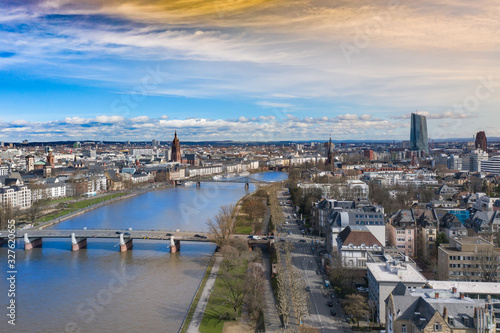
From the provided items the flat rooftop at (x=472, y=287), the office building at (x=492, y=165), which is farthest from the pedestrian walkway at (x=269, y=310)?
the office building at (x=492, y=165)

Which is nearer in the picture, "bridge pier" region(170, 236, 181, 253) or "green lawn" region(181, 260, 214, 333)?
"green lawn" region(181, 260, 214, 333)

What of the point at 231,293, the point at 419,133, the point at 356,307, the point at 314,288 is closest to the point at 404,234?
the point at 314,288

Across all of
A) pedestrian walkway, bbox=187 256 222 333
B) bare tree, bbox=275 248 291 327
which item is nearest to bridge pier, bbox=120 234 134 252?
pedestrian walkway, bbox=187 256 222 333

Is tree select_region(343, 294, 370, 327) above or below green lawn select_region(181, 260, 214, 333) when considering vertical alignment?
above

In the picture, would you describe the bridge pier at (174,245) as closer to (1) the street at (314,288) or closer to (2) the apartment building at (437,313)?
(1) the street at (314,288)

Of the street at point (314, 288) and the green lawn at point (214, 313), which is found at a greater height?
the street at point (314, 288)

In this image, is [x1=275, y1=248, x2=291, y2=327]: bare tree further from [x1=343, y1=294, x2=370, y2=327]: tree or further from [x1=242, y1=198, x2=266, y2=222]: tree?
[x1=242, y1=198, x2=266, y2=222]: tree
